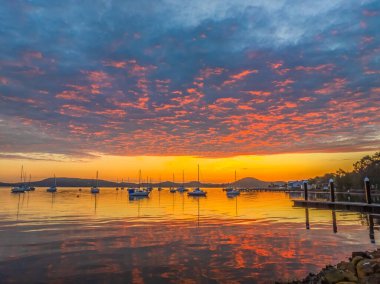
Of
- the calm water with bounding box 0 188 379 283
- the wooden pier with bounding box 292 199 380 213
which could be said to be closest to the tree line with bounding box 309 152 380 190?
the wooden pier with bounding box 292 199 380 213

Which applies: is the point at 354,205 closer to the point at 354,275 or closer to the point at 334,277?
the point at 354,275

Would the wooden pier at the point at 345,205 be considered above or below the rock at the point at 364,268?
above

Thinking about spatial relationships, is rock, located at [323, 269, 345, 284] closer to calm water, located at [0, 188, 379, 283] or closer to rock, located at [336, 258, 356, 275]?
rock, located at [336, 258, 356, 275]

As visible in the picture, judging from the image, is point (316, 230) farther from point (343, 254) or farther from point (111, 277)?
point (111, 277)

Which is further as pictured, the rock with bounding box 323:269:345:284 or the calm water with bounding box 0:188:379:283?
the calm water with bounding box 0:188:379:283

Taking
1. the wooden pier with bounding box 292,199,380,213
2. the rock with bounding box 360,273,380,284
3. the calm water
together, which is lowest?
the calm water

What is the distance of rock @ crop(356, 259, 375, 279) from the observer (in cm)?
1184

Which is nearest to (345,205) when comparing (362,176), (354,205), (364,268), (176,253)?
(354,205)

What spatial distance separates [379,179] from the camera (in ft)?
338

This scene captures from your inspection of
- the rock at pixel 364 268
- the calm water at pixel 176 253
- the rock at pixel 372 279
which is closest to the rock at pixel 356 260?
the rock at pixel 364 268

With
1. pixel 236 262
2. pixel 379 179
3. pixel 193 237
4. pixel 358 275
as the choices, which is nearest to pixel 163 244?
pixel 193 237

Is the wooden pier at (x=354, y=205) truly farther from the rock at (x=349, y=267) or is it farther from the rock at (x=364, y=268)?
the rock at (x=364, y=268)

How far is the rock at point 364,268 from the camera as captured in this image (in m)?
11.8

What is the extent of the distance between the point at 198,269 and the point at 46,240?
14.1 m
